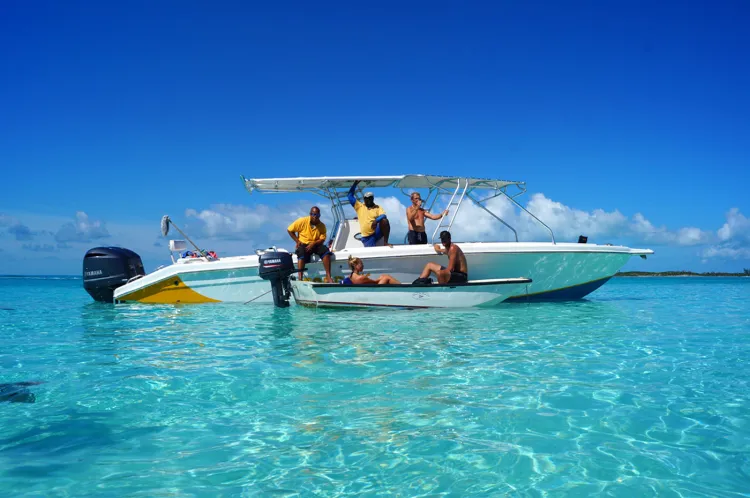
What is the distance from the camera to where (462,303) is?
11461 millimetres

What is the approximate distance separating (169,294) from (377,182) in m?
6.53

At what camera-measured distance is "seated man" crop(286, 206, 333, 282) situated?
1243cm

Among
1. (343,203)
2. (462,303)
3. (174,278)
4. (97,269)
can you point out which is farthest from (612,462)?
(97,269)

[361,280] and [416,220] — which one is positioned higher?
[416,220]

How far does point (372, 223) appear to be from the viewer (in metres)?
12.9

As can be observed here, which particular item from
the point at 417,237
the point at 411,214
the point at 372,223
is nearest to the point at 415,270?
the point at 417,237

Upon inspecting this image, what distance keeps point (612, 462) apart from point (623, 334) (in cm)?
564

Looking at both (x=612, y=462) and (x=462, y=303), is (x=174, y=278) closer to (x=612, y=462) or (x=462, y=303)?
(x=462, y=303)

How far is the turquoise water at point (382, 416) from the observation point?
308 centimetres

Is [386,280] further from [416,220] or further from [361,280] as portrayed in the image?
[416,220]

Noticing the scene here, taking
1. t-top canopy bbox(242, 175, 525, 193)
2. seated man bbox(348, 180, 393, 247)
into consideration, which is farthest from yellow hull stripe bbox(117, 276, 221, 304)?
seated man bbox(348, 180, 393, 247)

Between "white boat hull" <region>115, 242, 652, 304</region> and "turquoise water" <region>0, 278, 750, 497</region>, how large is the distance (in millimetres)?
4200

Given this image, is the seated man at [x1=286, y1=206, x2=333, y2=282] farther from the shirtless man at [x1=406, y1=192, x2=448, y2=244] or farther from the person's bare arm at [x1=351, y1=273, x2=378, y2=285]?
the shirtless man at [x1=406, y1=192, x2=448, y2=244]

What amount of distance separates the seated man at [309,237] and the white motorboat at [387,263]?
353 millimetres
